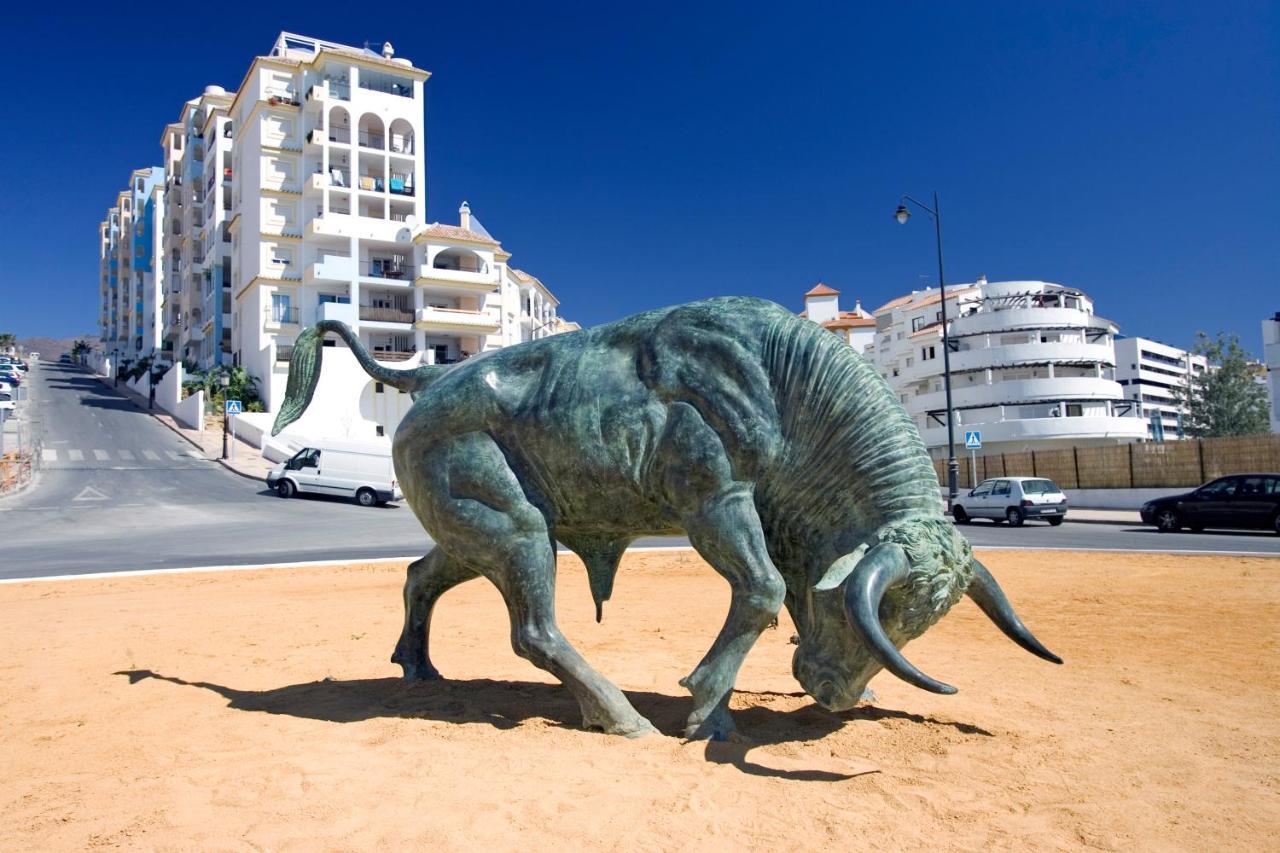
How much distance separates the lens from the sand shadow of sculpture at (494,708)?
4.19 m

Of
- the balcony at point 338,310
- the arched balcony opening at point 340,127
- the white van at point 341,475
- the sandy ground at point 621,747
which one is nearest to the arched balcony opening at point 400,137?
the arched balcony opening at point 340,127

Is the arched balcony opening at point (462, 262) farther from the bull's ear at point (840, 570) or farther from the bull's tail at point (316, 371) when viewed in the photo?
the bull's ear at point (840, 570)

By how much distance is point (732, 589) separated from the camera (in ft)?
12.1

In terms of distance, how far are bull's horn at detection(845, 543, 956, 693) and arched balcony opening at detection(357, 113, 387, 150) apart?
167 ft

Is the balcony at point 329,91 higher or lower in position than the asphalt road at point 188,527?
higher

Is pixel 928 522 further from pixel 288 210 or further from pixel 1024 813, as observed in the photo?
pixel 288 210

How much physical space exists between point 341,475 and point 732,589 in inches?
986

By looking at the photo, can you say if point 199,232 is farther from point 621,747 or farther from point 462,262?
point 621,747

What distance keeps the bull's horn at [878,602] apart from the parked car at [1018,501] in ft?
65.8

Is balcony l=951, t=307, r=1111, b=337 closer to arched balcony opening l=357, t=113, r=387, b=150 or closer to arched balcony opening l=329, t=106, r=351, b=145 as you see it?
arched balcony opening l=357, t=113, r=387, b=150

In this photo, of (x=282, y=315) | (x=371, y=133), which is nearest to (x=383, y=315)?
(x=282, y=315)

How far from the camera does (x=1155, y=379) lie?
9075 centimetres

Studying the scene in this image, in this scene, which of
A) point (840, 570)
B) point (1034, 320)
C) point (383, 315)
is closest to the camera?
point (840, 570)

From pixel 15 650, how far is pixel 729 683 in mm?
6119
